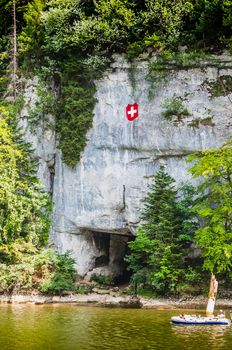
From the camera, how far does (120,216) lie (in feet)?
109

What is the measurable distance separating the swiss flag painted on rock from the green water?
13.1 meters

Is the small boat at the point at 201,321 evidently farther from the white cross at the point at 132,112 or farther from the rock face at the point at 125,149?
the white cross at the point at 132,112

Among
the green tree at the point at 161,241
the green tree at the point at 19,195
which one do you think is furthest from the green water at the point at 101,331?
the green tree at the point at 19,195

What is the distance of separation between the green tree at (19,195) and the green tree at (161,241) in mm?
6689

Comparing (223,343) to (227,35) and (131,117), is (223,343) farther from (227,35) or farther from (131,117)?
(227,35)

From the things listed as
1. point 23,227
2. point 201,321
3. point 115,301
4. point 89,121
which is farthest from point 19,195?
point 201,321

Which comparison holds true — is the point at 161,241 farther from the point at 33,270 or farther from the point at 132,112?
the point at 132,112

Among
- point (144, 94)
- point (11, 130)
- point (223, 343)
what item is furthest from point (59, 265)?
point (223, 343)

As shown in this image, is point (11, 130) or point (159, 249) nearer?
point (159, 249)

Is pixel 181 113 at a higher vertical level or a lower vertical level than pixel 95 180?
higher

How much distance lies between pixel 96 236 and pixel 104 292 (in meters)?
5.01

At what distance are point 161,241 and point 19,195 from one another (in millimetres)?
10096

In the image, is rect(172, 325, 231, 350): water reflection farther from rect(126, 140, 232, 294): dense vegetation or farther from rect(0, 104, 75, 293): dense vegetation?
rect(0, 104, 75, 293): dense vegetation

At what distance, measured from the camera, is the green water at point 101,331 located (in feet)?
58.9
